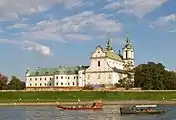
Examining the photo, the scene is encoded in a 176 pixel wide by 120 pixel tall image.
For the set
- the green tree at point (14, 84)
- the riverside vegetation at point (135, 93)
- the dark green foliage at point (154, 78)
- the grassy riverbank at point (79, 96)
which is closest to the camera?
the grassy riverbank at point (79, 96)

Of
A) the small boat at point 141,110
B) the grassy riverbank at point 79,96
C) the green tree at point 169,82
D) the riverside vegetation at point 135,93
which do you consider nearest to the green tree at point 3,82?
the riverside vegetation at point 135,93

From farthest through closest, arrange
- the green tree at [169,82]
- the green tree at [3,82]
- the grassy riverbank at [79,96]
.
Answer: the green tree at [3,82], the green tree at [169,82], the grassy riverbank at [79,96]

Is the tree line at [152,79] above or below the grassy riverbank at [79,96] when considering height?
above

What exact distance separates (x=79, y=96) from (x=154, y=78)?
3400 cm

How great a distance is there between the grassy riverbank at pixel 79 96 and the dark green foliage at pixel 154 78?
17.5 m

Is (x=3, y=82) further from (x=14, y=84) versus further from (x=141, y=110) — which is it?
(x=141, y=110)

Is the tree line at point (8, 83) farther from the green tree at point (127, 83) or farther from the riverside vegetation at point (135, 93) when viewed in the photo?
the green tree at point (127, 83)

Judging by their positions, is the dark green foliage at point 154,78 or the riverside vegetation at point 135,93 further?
the dark green foliage at point 154,78

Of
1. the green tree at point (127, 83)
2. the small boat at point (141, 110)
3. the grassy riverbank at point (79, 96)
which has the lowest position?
the small boat at point (141, 110)

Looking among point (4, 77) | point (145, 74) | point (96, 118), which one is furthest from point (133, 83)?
point (96, 118)

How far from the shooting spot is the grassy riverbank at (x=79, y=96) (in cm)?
13325

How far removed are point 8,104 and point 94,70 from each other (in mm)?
75814

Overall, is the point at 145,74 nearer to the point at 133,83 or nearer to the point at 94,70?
the point at 133,83

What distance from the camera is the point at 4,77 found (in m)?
189
